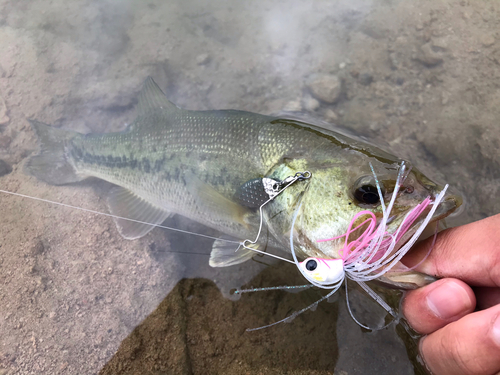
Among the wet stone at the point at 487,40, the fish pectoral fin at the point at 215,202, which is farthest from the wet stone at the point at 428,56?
the fish pectoral fin at the point at 215,202

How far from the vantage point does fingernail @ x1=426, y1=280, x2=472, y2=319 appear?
1.51 meters

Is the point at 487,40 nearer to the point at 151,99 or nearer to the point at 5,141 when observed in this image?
the point at 151,99

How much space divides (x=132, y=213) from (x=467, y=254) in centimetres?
278

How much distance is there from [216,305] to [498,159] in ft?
9.21

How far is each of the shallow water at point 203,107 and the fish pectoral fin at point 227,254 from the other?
0.85 ft

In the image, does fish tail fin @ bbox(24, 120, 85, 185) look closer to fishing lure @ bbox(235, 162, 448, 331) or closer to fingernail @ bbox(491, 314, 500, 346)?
fishing lure @ bbox(235, 162, 448, 331)

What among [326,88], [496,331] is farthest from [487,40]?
[496,331]

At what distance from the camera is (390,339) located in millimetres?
2135

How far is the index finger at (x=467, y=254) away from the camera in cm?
148

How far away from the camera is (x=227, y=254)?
2.49m

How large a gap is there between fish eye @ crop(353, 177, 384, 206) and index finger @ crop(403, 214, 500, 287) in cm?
44

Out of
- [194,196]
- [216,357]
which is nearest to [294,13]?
[194,196]

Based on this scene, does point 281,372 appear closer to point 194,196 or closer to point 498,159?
point 194,196

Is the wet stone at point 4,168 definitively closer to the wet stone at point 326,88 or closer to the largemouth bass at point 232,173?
the largemouth bass at point 232,173
